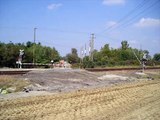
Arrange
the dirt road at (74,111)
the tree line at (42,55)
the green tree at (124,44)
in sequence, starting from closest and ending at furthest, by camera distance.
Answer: the dirt road at (74,111)
the tree line at (42,55)
the green tree at (124,44)

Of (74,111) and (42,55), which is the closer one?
(74,111)

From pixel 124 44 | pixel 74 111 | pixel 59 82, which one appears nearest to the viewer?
pixel 74 111

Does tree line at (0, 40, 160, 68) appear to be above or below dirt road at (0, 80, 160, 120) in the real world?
above

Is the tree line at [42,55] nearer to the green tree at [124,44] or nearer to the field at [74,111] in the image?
the green tree at [124,44]

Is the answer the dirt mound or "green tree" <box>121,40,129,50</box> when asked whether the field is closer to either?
the dirt mound

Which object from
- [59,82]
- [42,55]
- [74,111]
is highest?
[42,55]

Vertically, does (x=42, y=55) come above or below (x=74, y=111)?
above

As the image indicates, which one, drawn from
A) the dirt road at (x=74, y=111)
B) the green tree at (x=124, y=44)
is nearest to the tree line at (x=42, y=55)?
the green tree at (x=124, y=44)

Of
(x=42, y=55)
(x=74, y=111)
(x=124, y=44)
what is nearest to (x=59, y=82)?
(x=74, y=111)

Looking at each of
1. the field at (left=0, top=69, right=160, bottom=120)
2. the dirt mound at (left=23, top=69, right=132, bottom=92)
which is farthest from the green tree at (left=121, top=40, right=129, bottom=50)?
the field at (left=0, top=69, right=160, bottom=120)

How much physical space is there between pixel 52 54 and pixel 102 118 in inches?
3360

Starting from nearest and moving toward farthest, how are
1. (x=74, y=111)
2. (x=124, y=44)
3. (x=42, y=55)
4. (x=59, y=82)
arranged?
(x=74, y=111)
(x=59, y=82)
(x=42, y=55)
(x=124, y=44)

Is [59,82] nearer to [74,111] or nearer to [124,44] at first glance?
[74,111]

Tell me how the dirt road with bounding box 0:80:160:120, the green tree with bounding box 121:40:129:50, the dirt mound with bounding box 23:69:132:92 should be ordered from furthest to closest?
the green tree with bounding box 121:40:129:50
the dirt mound with bounding box 23:69:132:92
the dirt road with bounding box 0:80:160:120
